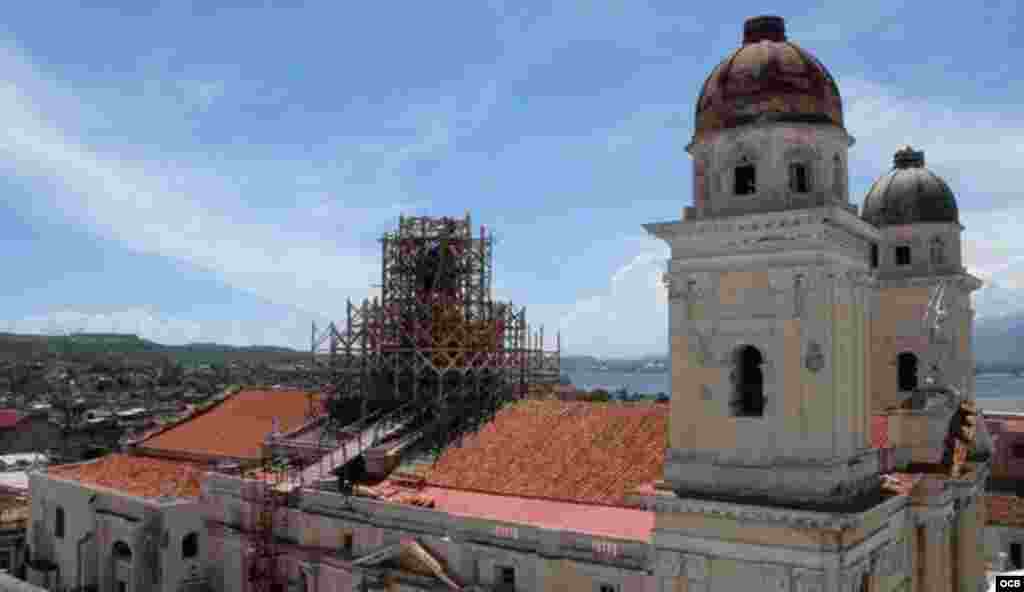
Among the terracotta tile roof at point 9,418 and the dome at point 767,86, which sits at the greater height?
the dome at point 767,86

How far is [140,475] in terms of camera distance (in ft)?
139

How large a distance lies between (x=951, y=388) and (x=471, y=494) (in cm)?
1646

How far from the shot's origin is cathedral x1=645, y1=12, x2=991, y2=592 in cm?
2022

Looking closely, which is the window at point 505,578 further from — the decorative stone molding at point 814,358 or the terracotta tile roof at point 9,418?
the terracotta tile roof at point 9,418

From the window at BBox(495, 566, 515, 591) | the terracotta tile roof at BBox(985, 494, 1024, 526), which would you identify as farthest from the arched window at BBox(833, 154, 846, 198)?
the terracotta tile roof at BBox(985, 494, 1024, 526)

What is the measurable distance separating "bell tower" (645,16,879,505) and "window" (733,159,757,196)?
3 cm

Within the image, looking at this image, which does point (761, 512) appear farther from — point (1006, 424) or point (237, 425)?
point (1006, 424)

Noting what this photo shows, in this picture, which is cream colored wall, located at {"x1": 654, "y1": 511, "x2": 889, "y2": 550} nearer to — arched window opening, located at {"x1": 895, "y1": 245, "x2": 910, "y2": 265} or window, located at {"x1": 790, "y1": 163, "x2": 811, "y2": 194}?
window, located at {"x1": 790, "y1": 163, "x2": 811, "y2": 194}

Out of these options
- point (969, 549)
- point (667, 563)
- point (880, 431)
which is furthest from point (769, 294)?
point (969, 549)

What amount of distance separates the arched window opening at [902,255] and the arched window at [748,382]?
15.0 meters

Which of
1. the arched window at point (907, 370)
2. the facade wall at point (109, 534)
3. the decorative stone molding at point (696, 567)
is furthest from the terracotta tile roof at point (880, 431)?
the facade wall at point (109, 534)

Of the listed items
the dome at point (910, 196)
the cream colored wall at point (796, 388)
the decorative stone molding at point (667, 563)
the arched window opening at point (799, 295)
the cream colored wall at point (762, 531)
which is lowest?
the decorative stone molding at point (667, 563)

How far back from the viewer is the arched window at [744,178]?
21.5 m

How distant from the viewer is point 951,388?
31812 millimetres
